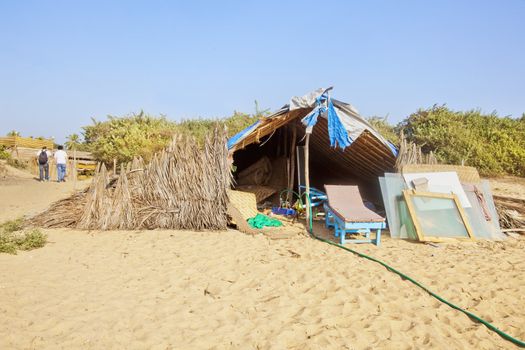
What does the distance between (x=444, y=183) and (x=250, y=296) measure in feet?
15.1

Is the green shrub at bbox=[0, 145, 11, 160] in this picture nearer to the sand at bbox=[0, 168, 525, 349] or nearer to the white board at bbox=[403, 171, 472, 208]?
the sand at bbox=[0, 168, 525, 349]

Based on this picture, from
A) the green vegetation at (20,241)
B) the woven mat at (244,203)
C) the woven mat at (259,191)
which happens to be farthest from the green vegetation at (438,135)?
the green vegetation at (20,241)

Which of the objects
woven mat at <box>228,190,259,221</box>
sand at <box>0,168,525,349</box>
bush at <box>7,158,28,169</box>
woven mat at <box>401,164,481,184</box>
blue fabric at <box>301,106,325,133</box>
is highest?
blue fabric at <box>301,106,325,133</box>

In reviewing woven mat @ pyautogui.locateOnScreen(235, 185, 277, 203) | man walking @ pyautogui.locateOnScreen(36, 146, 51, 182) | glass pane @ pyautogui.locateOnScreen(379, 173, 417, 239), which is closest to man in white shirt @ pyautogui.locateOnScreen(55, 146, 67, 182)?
man walking @ pyautogui.locateOnScreen(36, 146, 51, 182)

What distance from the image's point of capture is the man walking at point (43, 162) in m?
12.2

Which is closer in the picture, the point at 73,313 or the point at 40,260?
the point at 73,313

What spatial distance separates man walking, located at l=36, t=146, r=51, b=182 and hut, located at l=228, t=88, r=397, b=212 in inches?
264

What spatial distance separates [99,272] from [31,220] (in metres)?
3.10

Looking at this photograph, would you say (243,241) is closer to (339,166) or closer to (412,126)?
(339,166)

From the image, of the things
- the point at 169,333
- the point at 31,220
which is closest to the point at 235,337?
the point at 169,333

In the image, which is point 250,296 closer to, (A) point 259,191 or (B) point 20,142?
(A) point 259,191

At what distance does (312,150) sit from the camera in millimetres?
9688

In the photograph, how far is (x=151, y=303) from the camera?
11.1 feet

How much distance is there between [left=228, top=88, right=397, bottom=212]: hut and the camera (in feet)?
21.2
